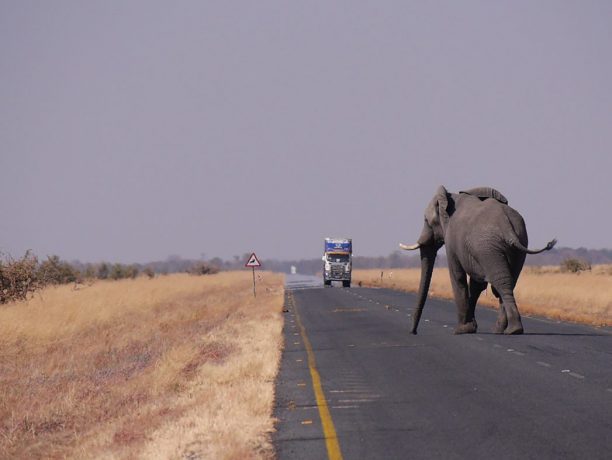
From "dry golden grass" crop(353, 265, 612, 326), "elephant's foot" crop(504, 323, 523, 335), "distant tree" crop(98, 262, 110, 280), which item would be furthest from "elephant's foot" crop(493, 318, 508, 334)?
"distant tree" crop(98, 262, 110, 280)

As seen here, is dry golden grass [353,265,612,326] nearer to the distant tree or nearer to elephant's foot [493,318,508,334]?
elephant's foot [493,318,508,334]

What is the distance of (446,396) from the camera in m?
12.0

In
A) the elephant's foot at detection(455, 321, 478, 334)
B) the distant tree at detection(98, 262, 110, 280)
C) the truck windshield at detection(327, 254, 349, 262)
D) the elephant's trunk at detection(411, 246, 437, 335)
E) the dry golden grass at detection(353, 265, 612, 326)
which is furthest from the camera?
the distant tree at detection(98, 262, 110, 280)

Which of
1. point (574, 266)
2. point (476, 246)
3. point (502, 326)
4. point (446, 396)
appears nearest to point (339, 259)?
point (574, 266)

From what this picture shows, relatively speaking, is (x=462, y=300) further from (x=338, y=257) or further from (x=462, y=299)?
(x=338, y=257)

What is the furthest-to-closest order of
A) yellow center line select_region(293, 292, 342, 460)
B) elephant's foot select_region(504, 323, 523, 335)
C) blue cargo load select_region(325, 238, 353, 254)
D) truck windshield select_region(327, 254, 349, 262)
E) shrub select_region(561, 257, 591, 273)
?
shrub select_region(561, 257, 591, 273), truck windshield select_region(327, 254, 349, 262), blue cargo load select_region(325, 238, 353, 254), elephant's foot select_region(504, 323, 523, 335), yellow center line select_region(293, 292, 342, 460)

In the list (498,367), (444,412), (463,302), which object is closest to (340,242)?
(463,302)

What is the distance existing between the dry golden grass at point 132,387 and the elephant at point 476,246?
4529 mm

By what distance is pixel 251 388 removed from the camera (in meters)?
13.2

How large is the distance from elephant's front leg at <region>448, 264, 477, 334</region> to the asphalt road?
1.54ft

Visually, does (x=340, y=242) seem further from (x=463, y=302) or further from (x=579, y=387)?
(x=579, y=387)

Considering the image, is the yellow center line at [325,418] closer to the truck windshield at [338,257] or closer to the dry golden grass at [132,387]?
the dry golden grass at [132,387]

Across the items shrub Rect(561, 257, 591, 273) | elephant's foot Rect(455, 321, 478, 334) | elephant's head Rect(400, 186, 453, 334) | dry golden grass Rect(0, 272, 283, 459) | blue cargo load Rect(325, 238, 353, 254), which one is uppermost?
blue cargo load Rect(325, 238, 353, 254)

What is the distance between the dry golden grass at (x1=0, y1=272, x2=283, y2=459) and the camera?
9.98m
